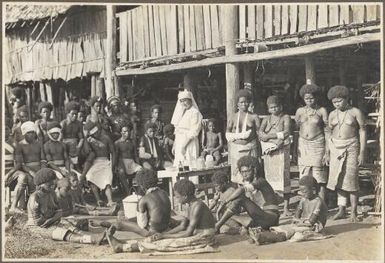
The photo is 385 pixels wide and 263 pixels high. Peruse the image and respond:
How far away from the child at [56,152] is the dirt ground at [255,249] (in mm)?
1226

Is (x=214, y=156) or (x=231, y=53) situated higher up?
(x=231, y=53)

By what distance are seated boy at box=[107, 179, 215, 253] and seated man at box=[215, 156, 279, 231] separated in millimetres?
241

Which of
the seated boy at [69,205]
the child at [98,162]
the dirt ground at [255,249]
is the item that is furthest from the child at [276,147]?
the child at [98,162]

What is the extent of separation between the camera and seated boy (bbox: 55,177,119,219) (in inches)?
257

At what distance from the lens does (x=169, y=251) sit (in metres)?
5.93

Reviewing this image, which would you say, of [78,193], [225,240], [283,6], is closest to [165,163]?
[78,193]

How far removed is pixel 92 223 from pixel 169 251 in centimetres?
115

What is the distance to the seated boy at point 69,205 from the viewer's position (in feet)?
21.4

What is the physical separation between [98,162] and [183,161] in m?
1.16

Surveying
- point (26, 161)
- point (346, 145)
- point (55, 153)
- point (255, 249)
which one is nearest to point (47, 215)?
point (26, 161)

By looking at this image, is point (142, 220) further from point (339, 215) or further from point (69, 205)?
point (339, 215)

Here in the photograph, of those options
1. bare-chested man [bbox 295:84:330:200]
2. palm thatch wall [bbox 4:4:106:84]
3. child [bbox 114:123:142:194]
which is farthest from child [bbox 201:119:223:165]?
palm thatch wall [bbox 4:4:106:84]

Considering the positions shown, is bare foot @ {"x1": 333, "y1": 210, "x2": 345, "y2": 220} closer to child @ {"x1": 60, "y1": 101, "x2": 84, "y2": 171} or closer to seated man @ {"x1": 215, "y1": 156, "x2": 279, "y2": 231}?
seated man @ {"x1": 215, "y1": 156, "x2": 279, "y2": 231}

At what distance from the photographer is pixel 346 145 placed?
6.46 metres
